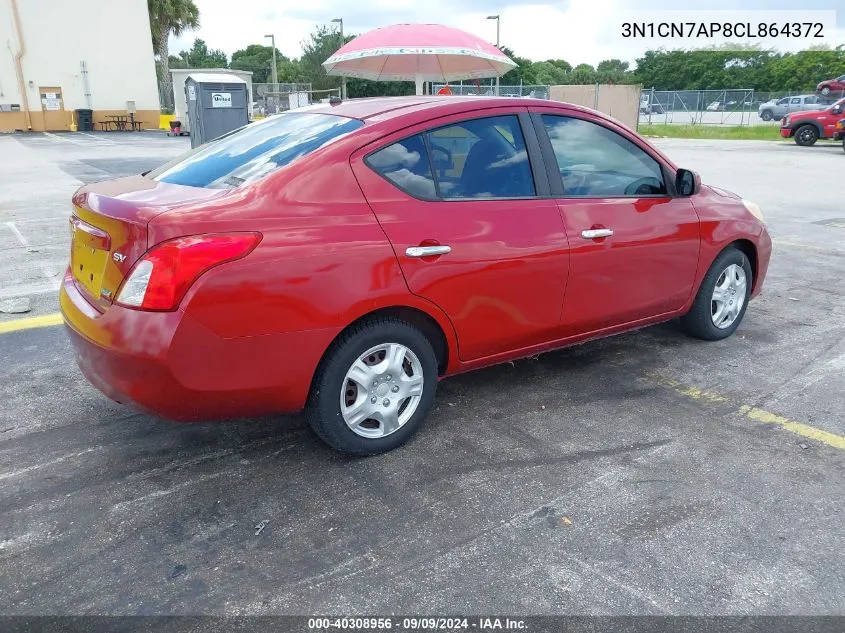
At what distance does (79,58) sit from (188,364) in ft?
110

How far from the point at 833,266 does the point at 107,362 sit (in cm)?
709

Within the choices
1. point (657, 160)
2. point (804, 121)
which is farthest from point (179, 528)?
point (804, 121)

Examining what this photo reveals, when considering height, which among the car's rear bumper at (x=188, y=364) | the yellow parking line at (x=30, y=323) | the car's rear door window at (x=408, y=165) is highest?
the car's rear door window at (x=408, y=165)

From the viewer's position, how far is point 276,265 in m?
2.76

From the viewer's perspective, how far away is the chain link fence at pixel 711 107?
39750 millimetres

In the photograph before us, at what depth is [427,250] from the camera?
3150 mm

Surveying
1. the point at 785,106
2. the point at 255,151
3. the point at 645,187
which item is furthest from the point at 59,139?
the point at 785,106

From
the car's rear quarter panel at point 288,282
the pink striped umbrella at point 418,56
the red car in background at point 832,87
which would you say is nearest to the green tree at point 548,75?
the red car in background at point 832,87

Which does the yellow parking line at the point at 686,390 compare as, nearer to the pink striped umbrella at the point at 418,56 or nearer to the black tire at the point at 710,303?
the black tire at the point at 710,303

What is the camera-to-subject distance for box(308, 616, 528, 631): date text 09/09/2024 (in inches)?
88.6

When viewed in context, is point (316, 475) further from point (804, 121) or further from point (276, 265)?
point (804, 121)

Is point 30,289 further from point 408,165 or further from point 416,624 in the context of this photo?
point 416,624

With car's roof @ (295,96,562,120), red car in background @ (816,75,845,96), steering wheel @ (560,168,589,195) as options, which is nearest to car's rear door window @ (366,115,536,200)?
car's roof @ (295,96,562,120)

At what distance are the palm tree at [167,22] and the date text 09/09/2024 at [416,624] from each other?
40.2 m
